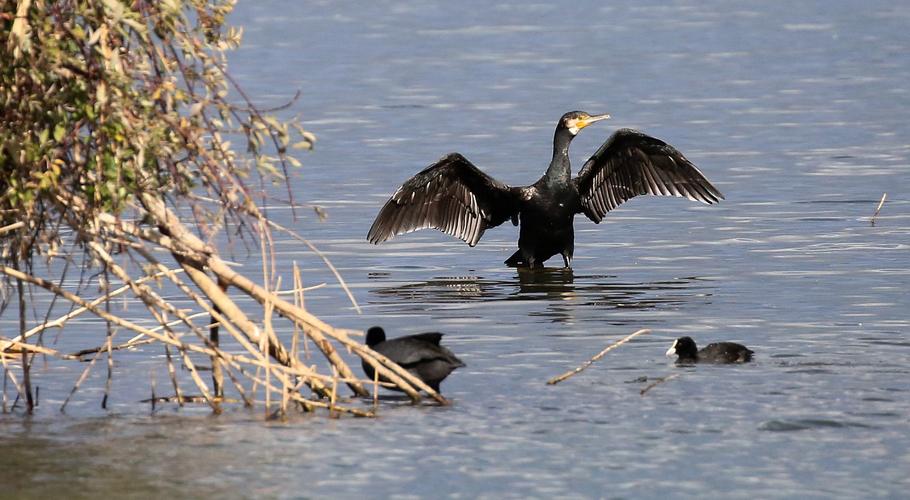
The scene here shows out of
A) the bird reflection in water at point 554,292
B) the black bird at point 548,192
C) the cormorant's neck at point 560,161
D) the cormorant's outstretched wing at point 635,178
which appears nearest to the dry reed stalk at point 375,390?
the bird reflection in water at point 554,292

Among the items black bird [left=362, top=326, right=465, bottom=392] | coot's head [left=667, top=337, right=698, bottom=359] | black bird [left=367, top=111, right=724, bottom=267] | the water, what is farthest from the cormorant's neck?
black bird [left=362, top=326, right=465, bottom=392]

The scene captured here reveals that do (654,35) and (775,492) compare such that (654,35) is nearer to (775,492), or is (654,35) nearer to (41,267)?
(41,267)

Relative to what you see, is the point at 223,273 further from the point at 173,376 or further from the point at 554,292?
the point at 554,292

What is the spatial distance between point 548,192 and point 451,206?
0.85 m

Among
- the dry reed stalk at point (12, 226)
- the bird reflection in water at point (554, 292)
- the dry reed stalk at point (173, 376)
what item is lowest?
the dry reed stalk at point (173, 376)

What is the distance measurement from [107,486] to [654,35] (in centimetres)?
2916

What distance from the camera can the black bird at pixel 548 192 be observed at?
14773 mm

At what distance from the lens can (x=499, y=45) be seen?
35219 mm

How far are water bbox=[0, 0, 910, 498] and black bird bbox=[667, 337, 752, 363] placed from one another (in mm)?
120

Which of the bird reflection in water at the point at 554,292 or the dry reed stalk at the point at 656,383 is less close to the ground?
the bird reflection in water at the point at 554,292

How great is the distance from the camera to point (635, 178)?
1545cm

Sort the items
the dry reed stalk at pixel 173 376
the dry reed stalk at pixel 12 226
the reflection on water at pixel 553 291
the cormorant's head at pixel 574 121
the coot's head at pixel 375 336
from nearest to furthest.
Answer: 1. the dry reed stalk at pixel 12 226
2. the dry reed stalk at pixel 173 376
3. the coot's head at pixel 375 336
4. the reflection on water at pixel 553 291
5. the cormorant's head at pixel 574 121

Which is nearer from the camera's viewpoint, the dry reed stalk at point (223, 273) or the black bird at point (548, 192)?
the dry reed stalk at point (223, 273)

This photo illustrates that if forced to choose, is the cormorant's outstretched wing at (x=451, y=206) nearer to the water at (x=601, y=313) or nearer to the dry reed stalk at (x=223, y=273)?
the water at (x=601, y=313)
